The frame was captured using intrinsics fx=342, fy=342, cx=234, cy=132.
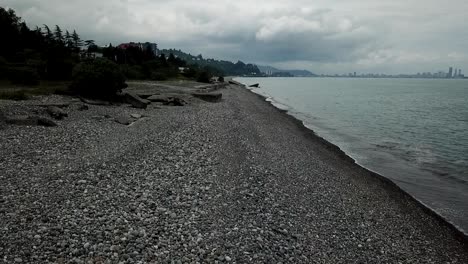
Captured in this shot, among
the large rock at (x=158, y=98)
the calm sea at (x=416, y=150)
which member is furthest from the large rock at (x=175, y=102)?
the calm sea at (x=416, y=150)

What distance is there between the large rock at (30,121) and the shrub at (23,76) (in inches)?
789

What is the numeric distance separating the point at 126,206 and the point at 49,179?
10.8ft

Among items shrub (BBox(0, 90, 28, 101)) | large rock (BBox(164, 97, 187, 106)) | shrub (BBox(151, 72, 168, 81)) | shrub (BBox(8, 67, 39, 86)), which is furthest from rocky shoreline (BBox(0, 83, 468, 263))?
shrub (BBox(151, 72, 168, 81))

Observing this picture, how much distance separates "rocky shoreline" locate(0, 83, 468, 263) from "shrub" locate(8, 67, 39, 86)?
1718cm

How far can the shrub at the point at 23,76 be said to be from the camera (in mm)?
35625

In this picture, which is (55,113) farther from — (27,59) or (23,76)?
(27,59)

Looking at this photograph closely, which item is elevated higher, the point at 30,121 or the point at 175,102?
the point at 175,102

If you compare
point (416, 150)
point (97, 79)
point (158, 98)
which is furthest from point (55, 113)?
point (416, 150)

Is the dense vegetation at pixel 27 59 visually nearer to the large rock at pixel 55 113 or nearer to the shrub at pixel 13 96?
the shrub at pixel 13 96

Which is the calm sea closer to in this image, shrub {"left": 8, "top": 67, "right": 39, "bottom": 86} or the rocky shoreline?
the rocky shoreline

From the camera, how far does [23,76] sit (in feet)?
117

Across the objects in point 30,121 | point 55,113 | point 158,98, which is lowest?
point 30,121

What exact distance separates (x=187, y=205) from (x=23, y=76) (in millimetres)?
33355

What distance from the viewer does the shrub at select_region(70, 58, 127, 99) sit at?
29528mm
